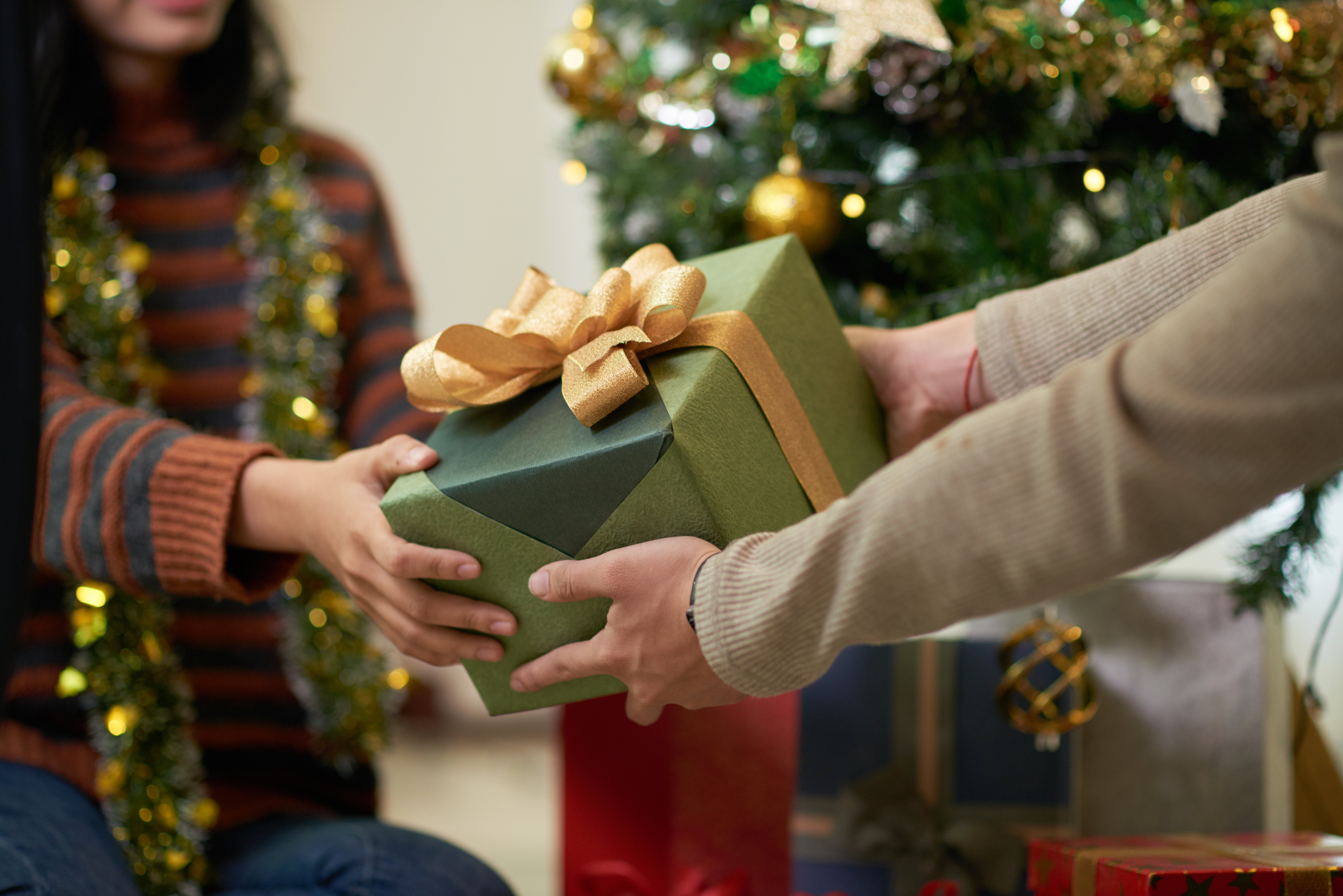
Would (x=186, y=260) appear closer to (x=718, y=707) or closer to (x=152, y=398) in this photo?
(x=152, y=398)

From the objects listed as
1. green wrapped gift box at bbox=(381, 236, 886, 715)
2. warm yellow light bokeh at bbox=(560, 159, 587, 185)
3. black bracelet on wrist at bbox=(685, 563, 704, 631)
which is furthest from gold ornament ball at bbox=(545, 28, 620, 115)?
black bracelet on wrist at bbox=(685, 563, 704, 631)

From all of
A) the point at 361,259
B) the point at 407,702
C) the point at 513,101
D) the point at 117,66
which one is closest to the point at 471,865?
the point at 361,259

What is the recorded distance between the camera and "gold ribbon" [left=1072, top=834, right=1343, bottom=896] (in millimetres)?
521

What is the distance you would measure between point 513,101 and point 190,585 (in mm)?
1788

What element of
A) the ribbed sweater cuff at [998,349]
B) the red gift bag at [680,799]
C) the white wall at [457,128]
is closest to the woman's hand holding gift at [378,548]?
the red gift bag at [680,799]

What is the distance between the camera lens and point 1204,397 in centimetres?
36

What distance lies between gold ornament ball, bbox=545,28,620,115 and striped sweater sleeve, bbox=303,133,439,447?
242 mm

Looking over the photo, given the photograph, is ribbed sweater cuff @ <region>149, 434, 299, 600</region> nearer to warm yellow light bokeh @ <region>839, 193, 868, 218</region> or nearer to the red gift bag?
the red gift bag

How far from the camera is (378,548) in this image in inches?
21.4

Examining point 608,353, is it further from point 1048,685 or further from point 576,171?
point 576,171

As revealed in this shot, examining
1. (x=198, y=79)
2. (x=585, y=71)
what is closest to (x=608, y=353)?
(x=585, y=71)

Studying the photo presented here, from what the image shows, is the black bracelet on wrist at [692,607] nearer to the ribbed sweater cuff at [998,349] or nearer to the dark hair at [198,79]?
the ribbed sweater cuff at [998,349]

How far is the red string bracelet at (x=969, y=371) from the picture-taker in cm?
66

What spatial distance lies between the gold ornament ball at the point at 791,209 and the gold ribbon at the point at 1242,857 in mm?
541
